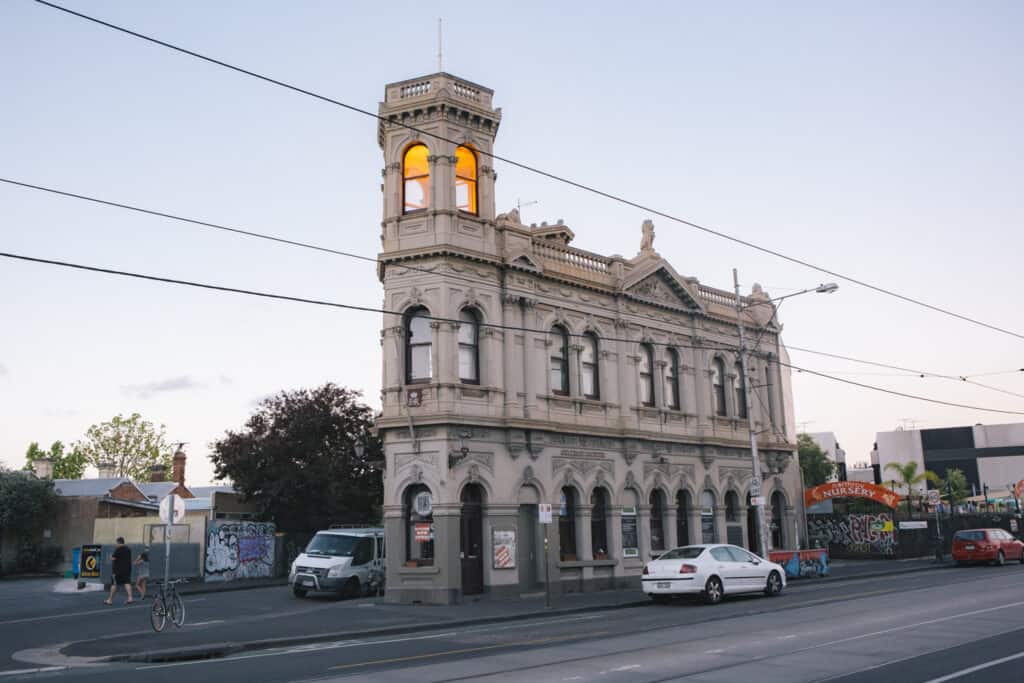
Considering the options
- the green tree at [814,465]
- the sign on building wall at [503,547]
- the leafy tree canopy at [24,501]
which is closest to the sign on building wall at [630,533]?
→ the sign on building wall at [503,547]

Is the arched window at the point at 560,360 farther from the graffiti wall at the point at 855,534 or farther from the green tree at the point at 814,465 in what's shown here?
the green tree at the point at 814,465

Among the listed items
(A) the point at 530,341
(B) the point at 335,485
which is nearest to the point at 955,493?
(B) the point at 335,485

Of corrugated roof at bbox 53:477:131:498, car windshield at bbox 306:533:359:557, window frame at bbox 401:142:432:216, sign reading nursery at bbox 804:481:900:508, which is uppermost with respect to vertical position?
window frame at bbox 401:142:432:216

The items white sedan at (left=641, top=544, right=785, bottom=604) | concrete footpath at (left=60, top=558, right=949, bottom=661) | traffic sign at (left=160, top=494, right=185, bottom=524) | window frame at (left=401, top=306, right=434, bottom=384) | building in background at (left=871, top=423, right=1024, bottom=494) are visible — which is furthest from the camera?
building in background at (left=871, top=423, right=1024, bottom=494)

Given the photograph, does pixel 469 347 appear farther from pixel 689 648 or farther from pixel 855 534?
pixel 855 534

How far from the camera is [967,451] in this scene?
10144cm

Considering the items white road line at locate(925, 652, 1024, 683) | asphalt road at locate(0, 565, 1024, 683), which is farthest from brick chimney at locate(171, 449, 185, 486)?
white road line at locate(925, 652, 1024, 683)

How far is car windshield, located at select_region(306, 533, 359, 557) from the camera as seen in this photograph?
29.3 metres

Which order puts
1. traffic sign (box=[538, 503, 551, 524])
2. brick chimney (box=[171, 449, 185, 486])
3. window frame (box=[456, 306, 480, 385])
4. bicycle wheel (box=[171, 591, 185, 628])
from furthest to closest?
brick chimney (box=[171, 449, 185, 486]) < window frame (box=[456, 306, 480, 385]) < traffic sign (box=[538, 503, 551, 524]) < bicycle wheel (box=[171, 591, 185, 628])

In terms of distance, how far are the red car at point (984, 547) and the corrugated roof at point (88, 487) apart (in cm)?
4309

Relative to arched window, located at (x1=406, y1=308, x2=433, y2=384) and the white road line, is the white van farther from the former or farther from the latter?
the white road line

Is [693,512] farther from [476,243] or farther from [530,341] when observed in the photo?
[476,243]

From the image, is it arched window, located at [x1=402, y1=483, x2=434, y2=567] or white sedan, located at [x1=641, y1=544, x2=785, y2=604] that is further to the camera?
arched window, located at [x1=402, y1=483, x2=434, y2=567]

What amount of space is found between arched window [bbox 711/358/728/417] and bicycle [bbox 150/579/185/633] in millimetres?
22918
